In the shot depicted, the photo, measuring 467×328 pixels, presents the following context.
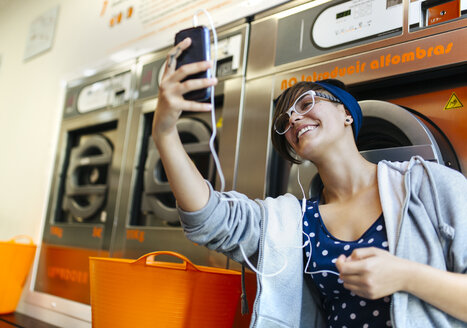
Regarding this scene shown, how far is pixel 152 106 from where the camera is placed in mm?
2498

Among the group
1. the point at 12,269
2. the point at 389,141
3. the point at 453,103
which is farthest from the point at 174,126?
the point at 12,269

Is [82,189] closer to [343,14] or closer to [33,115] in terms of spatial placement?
[33,115]

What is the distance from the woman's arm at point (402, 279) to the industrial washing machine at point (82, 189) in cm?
184

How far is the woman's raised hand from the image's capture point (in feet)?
3.23

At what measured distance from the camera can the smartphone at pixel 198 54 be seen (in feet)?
3.30

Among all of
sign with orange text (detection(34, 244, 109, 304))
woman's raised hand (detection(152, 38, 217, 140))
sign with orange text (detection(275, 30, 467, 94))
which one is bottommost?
sign with orange text (detection(34, 244, 109, 304))

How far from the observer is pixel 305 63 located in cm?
182

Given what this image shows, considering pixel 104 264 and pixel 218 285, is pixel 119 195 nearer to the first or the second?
pixel 104 264

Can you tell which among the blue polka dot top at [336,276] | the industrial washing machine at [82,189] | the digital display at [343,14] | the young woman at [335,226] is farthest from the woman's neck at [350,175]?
the industrial washing machine at [82,189]

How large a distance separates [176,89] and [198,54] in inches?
4.2

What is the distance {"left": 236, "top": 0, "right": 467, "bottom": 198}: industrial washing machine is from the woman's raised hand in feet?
2.55

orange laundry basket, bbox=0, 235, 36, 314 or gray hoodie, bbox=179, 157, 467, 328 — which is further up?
gray hoodie, bbox=179, 157, 467, 328

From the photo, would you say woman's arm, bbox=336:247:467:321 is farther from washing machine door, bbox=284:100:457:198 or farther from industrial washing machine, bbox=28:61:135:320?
industrial washing machine, bbox=28:61:135:320

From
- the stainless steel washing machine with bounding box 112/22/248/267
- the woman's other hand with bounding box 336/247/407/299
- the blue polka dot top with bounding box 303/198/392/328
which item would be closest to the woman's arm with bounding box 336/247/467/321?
the woman's other hand with bounding box 336/247/407/299
